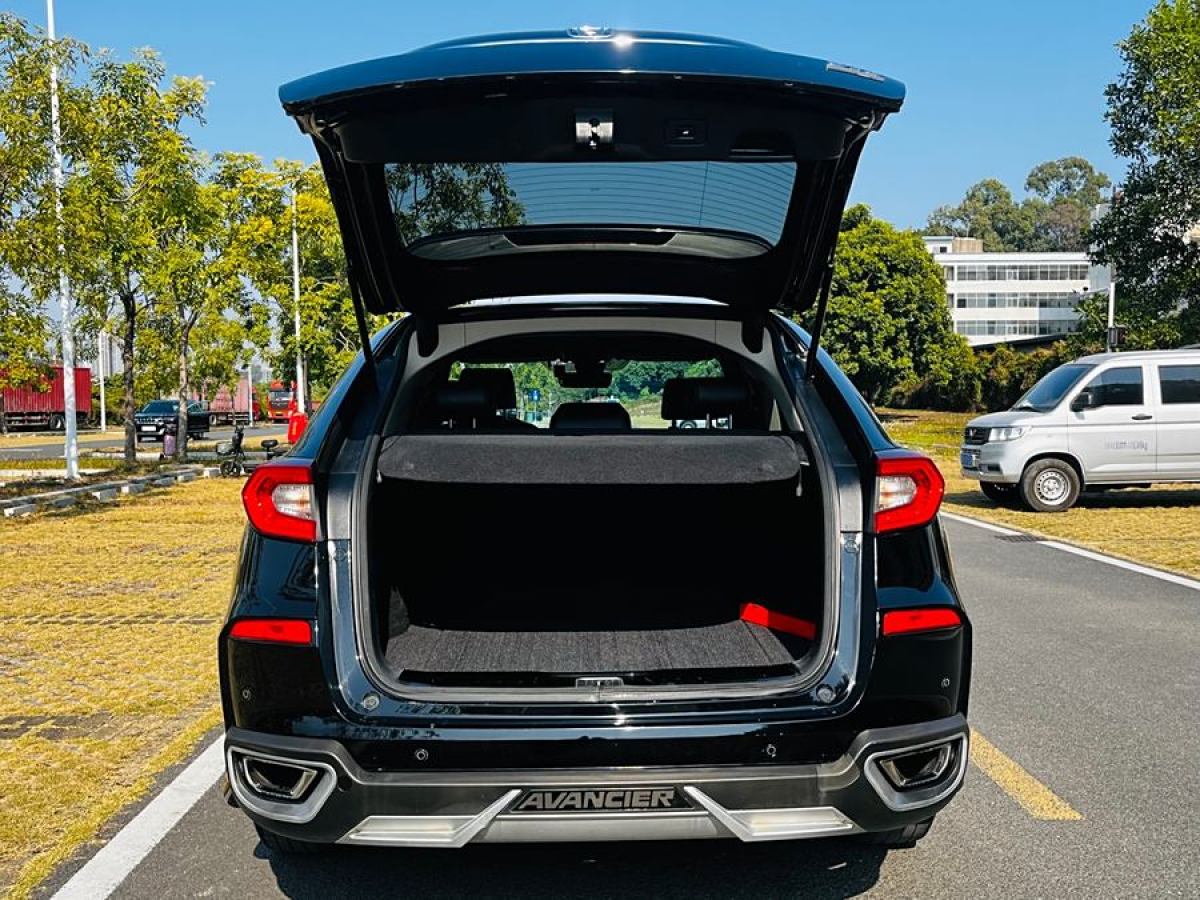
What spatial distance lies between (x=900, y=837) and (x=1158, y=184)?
32.4 m

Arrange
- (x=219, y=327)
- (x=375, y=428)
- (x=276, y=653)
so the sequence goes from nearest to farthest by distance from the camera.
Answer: (x=276, y=653) → (x=375, y=428) → (x=219, y=327)

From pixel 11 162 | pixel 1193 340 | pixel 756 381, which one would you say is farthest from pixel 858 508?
pixel 1193 340

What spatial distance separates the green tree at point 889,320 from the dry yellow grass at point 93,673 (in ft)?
163

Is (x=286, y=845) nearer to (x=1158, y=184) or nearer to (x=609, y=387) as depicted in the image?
(x=609, y=387)

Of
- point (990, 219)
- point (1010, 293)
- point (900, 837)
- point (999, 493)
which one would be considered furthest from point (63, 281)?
point (990, 219)

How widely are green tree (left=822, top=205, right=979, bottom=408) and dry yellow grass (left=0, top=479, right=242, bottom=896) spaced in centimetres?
4956

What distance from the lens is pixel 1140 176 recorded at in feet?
106

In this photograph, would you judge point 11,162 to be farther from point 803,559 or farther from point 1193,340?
point 1193,340

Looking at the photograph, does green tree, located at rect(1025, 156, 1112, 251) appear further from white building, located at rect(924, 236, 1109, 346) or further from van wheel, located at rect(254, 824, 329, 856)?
van wheel, located at rect(254, 824, 329, 856)

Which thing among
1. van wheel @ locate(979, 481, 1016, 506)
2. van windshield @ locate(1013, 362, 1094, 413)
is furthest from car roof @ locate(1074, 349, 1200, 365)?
van wheel @ locate(979, 481, 1016, 506)

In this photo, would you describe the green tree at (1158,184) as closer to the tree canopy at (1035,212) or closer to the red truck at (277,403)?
the red truck at (277,403)

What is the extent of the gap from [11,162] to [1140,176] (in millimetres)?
29518

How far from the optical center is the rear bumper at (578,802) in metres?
2.76

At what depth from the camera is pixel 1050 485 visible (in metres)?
14.5
